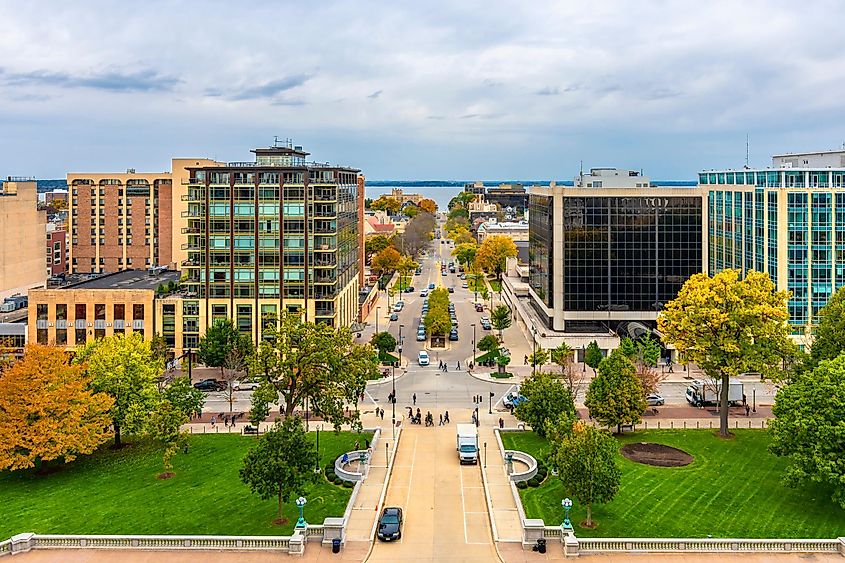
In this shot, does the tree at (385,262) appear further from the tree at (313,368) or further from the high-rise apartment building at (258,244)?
the tree at (313,368)

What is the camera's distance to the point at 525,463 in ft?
156

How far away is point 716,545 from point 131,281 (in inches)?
3065

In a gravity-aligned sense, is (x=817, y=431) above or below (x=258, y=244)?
below

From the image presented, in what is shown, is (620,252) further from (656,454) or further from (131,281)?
(131,281)

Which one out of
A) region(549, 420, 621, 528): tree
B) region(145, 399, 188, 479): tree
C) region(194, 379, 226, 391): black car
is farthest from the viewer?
region(194, 379, 226, 391): black car

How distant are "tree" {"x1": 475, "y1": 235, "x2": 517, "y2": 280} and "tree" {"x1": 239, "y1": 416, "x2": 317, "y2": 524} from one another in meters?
108

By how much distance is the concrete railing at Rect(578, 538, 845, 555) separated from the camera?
34562 millimetres

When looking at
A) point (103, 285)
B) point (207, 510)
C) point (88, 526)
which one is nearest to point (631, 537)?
point (207, 510)

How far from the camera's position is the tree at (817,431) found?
1479 inches

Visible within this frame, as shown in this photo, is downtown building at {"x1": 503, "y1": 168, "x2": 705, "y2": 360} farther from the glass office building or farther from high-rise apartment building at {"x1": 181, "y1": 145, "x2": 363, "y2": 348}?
high-rise apartment building at {"x1": 181, "y1": 145, "x2": 363, "y2": 348}

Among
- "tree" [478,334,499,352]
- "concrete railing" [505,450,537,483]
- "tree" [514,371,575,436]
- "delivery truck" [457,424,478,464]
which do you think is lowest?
"concrete railing" [505,450,537,483]

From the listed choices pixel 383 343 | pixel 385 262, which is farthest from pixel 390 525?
pixel 385 262

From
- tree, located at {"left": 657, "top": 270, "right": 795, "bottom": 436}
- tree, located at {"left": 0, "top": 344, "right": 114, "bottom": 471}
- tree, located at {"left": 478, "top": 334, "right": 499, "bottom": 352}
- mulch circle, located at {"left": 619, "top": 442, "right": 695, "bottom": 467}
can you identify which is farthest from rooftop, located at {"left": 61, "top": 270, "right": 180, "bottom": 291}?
tree, located at {"left": 657, "top": 270, "right": 795, "bottom": 436}

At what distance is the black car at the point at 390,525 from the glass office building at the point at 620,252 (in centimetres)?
5086
